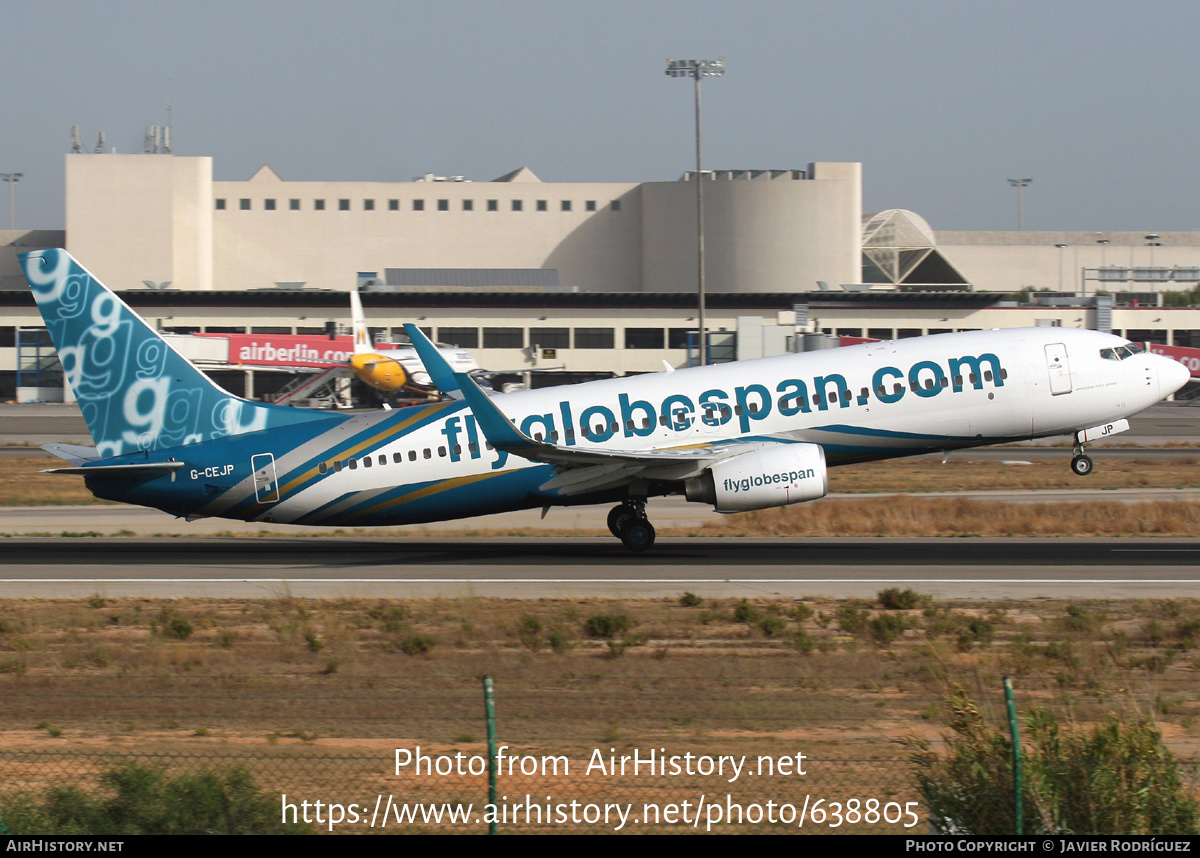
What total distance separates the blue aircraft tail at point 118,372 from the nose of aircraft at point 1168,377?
861 inches

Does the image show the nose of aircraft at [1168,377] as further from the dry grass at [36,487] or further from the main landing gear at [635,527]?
the dry grass at [36,487]

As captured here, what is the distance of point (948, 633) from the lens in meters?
18.6

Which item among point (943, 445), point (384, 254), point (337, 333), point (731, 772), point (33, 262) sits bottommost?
point (731, 772)

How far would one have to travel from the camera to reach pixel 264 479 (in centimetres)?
2655

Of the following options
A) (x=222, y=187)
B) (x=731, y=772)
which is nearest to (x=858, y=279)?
(x=222, y=187)

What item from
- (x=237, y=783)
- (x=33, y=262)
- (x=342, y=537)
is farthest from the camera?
(x=342, y=537)

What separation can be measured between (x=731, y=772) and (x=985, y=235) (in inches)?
6714

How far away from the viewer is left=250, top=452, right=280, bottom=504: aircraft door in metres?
26.5

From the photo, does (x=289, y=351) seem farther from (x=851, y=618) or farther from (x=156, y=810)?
(x=156, y=810)

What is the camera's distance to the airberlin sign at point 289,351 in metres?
94.8

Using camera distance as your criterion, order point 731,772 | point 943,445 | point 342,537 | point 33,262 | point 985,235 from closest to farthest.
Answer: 1. point 731,772
2. point 33,262
3. point 943,445
4. point 342,537
5. point 985,235

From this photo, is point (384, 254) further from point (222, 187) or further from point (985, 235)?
point (985, 235)

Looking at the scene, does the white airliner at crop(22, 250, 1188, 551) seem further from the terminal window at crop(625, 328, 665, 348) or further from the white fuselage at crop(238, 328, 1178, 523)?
the terminal window at crop(625, 328, 665, 348)

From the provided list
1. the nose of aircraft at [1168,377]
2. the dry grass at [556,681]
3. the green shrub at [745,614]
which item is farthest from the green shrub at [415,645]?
the nose of aircraft at [1168,377]
